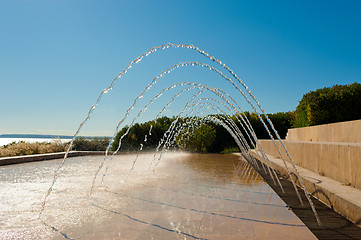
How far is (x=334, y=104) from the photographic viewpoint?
1179 cm

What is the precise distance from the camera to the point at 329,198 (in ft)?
13.5

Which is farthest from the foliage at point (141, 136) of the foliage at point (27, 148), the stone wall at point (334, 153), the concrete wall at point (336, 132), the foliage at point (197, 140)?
the stone wall at point (334, 153)

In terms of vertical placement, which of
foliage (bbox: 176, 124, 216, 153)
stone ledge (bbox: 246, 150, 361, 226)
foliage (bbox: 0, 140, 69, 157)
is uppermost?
stone ledge (bbox: 246, 150, 361, 226)

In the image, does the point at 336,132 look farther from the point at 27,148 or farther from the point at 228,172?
the point at 27,148

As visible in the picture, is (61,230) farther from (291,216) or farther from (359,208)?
(359,208)

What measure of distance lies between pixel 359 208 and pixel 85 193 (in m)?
3.80

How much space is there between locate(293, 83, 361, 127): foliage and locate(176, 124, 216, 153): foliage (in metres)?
7.91

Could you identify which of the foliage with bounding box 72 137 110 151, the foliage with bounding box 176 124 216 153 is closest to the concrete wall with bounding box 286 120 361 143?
the foliage with bounding box 176 124 216 153

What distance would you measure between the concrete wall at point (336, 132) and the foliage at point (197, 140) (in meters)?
8.32

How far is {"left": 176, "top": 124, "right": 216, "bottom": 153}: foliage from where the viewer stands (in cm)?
1920

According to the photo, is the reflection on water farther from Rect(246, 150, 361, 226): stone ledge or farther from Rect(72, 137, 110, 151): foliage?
Rect(72, 137, 110, 151): foliage

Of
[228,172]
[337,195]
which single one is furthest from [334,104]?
[337,195]

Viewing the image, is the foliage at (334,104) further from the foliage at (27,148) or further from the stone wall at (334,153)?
the foliage at (27,148)

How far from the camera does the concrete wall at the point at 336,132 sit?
6.97 metres
